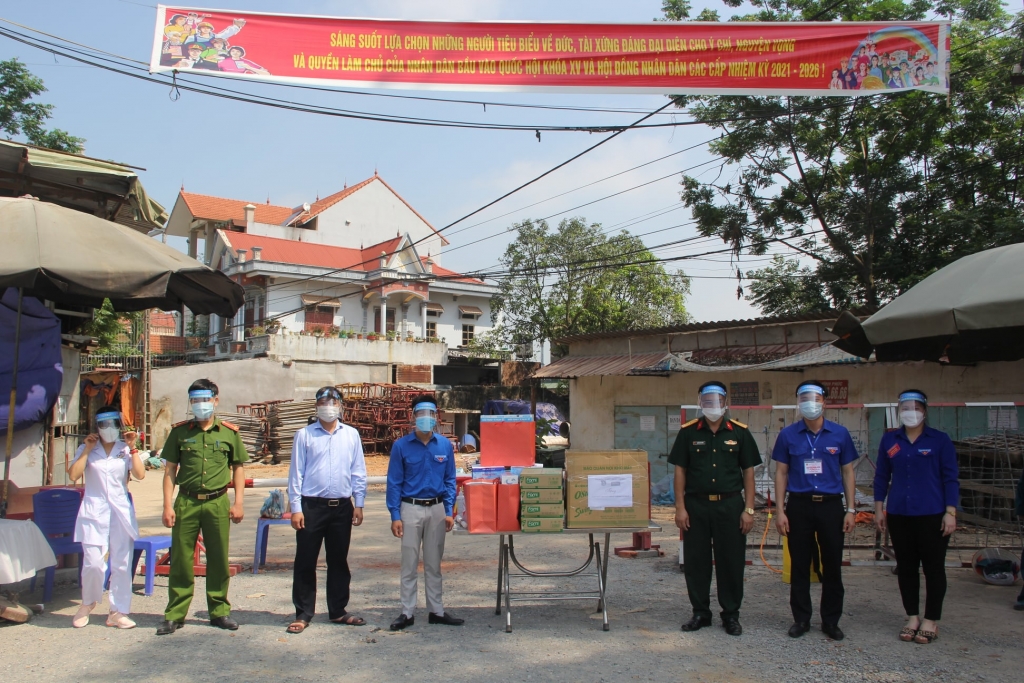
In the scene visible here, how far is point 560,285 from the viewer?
30531 millimetres

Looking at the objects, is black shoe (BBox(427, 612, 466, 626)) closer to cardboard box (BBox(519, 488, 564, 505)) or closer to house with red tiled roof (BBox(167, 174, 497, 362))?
cardboard box (BBox(519, 488, 564, 505))

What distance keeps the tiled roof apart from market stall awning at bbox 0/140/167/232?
31.1 metres

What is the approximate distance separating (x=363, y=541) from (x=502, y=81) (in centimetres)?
630

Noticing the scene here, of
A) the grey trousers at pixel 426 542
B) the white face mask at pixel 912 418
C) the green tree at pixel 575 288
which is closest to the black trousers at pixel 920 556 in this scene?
the white face mask at pixel 912 418

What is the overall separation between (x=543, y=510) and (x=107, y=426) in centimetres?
355

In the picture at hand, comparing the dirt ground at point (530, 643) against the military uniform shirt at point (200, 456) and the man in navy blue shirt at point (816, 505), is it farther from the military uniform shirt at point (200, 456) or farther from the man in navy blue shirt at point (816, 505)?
the military uniform shirt at point (200, 456)

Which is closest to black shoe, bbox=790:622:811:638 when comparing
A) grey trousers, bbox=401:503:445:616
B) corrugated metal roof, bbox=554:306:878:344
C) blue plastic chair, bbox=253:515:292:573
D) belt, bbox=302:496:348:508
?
grey trousers, bbox=401:503:445:616

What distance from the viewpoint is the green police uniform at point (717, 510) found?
5883mm

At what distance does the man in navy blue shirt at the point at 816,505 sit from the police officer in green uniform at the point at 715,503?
0.95ft

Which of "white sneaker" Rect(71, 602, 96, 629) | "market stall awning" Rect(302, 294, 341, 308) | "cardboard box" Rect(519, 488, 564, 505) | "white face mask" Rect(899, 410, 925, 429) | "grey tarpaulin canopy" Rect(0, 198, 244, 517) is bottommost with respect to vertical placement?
"white sneaker" Rect(71, 602, 96, 629)

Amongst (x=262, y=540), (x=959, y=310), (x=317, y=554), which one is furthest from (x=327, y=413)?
(x=959, y=310)

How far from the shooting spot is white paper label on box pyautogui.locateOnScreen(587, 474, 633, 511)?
602 cm

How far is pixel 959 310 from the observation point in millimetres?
6301

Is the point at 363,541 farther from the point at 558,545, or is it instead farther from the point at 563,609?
the point at 563,609
